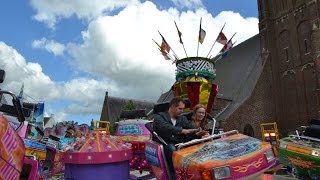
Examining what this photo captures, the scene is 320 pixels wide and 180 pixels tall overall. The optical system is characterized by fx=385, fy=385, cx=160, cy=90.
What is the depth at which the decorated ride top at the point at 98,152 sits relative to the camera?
6.17 metres

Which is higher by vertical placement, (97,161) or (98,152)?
(98,152)

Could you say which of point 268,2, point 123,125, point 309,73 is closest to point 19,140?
point 123,125

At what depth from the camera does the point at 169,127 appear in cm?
556

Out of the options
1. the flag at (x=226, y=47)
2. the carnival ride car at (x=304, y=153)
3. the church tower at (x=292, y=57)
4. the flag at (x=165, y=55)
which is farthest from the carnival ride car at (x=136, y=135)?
the church tower at (x=292, y=57)

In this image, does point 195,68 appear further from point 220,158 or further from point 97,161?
point 220,158

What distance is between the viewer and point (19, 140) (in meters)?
3.97

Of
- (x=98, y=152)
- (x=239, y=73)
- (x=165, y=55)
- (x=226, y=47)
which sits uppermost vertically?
(x=239, y=73)

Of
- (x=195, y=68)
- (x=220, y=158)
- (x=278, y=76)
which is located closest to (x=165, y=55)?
(x=195, y=68)

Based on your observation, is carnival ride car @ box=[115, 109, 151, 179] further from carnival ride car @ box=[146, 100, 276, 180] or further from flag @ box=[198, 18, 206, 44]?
flag @ box=[198, 18, 206, 44]

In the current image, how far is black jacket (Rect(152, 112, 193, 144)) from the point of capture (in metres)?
5.55

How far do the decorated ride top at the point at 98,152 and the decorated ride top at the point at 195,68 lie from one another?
10035 mm

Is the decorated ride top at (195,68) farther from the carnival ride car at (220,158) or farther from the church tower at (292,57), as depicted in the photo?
the church tower at (292,57)

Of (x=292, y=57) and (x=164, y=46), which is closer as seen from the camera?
(x=164, y=46)

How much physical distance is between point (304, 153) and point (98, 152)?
403cm
